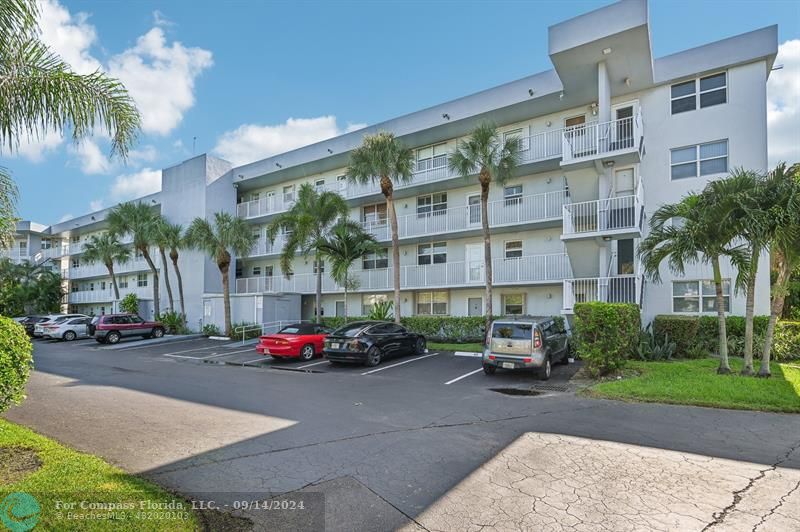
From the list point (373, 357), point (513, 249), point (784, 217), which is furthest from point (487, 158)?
point (784, 217)

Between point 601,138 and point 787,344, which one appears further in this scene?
point 601,138

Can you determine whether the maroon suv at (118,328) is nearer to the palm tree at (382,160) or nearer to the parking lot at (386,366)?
the parking lot at (386,366)

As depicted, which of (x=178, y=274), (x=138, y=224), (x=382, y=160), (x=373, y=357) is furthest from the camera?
(x=138, y=224)

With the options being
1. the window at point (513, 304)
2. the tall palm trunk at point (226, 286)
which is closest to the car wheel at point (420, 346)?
the window at point (513, 304)

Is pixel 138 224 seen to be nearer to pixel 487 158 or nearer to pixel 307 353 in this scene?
pixel 307 353

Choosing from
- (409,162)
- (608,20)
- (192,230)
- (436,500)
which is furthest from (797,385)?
(192,230)

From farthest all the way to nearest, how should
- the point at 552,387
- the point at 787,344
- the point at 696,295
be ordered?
the point at 696,295
the point at 787,344
the point at 552,387

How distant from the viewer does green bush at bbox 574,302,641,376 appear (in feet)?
38.1

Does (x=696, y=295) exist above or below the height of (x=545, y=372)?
above

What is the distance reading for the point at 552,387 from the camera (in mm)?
11102

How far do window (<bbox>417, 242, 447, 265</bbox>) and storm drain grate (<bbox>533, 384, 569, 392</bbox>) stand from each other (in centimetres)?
1284

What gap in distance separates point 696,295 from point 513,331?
9605 millimetres

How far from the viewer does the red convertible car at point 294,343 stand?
16.7 meters

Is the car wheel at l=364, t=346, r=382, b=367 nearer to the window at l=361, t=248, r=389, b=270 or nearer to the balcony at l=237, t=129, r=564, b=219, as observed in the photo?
the balcony at l=237, t=129, r=564, b=219
